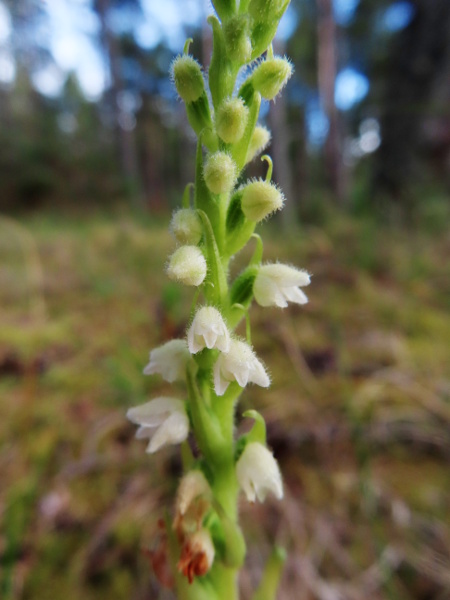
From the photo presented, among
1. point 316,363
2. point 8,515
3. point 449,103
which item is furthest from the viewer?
point 449,103

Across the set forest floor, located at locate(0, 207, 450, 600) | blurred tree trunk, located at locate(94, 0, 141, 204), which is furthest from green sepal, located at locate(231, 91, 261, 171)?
blurred tree trunk, located at locate(94, 0, 141, 204)

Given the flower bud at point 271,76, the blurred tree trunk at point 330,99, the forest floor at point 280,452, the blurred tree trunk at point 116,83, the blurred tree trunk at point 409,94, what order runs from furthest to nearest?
the blurred tree trunk at point 116,83 < the blurred tree trunk at point 330,99 < the blurred tree trunk at point 409,94 < the forest floor at point 280,452 < the flower bud at point 271,76

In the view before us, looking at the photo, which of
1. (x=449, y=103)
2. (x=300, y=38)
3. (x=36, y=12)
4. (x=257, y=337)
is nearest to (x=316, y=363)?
(x=257, y=337)

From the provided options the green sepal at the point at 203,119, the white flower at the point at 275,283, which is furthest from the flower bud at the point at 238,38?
the white flower at the point at 275,283

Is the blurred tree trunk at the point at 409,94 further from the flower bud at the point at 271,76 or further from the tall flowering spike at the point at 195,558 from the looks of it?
the tall flowering spike at the point at 195,558

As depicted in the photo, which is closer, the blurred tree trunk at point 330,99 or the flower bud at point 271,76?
the flower bud at point 271,76

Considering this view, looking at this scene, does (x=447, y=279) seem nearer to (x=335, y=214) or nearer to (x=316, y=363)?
(x=316, y=363)

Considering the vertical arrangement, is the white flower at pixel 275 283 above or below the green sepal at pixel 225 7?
below

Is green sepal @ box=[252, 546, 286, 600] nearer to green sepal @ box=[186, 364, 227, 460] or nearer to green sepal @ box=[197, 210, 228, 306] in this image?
green sepal @ box=[186, 364, 227, 460]
